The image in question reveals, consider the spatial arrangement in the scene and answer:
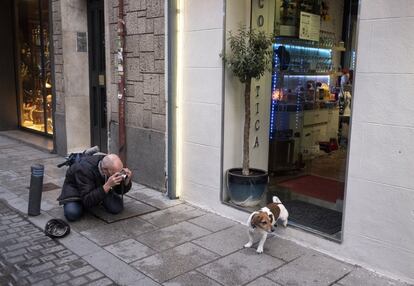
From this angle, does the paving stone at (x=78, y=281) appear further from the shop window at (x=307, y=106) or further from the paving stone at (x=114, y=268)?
the shop window at (x=307, y=106)

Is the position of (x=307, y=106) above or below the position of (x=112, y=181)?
above

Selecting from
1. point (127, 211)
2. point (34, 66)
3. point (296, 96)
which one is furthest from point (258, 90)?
point (34, 66)

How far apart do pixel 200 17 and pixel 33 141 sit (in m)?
6.06

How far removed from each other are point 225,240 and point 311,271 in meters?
1.02

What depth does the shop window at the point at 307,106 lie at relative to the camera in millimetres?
5504

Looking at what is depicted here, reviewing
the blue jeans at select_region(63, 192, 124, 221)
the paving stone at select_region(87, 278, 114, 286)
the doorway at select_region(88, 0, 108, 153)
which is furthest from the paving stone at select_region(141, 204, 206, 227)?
the doorway at select_region(88, 0, 108, 153)

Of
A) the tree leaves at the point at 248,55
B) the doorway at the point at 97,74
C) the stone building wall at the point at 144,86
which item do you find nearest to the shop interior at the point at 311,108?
the tree leaves at the point at 248,55

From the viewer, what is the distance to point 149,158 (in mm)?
6402

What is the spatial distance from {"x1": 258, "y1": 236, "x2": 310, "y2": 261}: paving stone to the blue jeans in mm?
1833

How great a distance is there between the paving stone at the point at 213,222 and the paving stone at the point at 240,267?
70 cm

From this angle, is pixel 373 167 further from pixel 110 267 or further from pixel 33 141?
pixel 33 141

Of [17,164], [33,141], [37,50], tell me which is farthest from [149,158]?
[37,50]

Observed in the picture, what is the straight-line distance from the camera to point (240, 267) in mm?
4098

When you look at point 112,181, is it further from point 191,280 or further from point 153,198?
point 191,280
